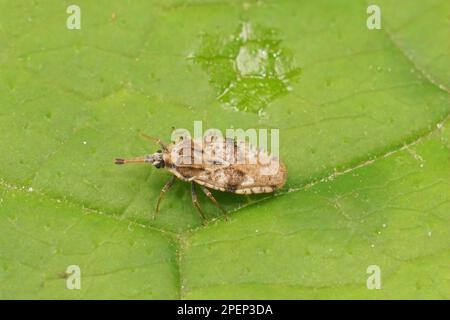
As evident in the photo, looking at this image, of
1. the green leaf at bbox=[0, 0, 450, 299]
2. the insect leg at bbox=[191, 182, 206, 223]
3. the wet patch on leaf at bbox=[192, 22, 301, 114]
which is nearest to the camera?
the green leaf at bbox=[0, 0, 450, 299]

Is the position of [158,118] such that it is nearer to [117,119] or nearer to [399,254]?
[117,119]

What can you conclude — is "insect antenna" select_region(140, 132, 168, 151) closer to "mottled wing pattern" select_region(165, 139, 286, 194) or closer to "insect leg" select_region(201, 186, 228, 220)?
"mottled wing pattern" select_region(165, 139, 286, 194)

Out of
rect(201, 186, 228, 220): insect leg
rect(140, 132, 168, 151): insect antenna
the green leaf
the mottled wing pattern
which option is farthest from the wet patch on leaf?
rect(201, 186, 228, 220): insect leg

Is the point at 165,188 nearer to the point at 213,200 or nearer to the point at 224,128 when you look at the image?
the point at 213,200

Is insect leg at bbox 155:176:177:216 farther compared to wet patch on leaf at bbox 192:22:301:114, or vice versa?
wet patch on leaf at bbox 192:22:301:114

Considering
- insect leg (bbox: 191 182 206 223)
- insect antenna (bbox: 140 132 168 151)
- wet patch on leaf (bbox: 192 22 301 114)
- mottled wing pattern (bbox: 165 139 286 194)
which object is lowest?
insect leg (bbox: 191 182 206 223)

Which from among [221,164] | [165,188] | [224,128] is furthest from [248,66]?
[165,188]
